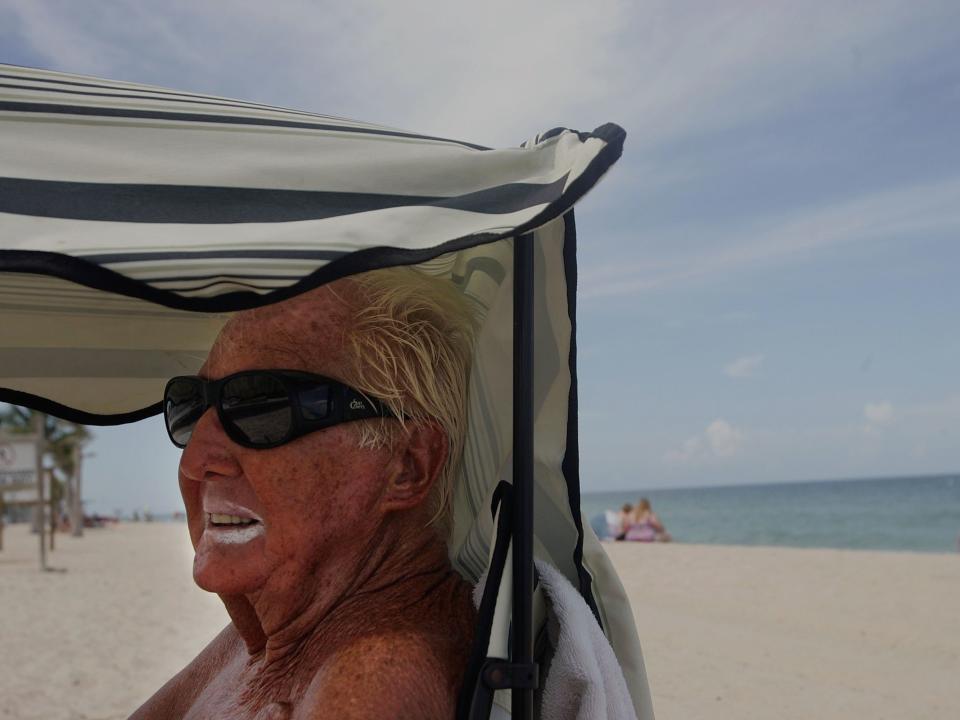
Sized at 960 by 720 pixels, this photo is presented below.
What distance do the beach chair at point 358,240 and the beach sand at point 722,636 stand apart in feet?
11.2

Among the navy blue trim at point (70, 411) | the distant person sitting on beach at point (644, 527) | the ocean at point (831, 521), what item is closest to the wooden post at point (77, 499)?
the ocean at point (831, 521)

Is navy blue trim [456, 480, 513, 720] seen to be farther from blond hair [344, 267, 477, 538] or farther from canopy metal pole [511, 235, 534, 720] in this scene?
blond hair [344, 267, 477, 538]

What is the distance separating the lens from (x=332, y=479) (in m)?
1.55

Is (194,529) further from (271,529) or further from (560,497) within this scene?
(560,497)

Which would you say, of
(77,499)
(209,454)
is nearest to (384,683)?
(209,454)

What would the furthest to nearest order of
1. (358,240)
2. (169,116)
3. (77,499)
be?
(77,499) < (169,116) < (358,240)

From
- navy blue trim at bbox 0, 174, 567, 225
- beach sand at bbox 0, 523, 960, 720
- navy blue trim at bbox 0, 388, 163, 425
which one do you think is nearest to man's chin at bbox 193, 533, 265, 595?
navy blue trim at bbox 0, 174, 567, 225

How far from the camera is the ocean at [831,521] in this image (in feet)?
132

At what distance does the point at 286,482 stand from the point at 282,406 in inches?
5.2

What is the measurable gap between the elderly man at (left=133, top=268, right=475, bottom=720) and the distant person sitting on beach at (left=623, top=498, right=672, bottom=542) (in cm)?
2026

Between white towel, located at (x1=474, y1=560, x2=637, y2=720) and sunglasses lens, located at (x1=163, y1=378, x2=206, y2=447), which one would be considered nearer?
white towel, located at (x1=474, y1=560, x2=637, y2=720)

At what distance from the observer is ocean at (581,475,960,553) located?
40094mm

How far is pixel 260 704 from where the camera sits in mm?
1646

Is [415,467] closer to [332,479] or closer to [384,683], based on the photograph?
[332,479]
